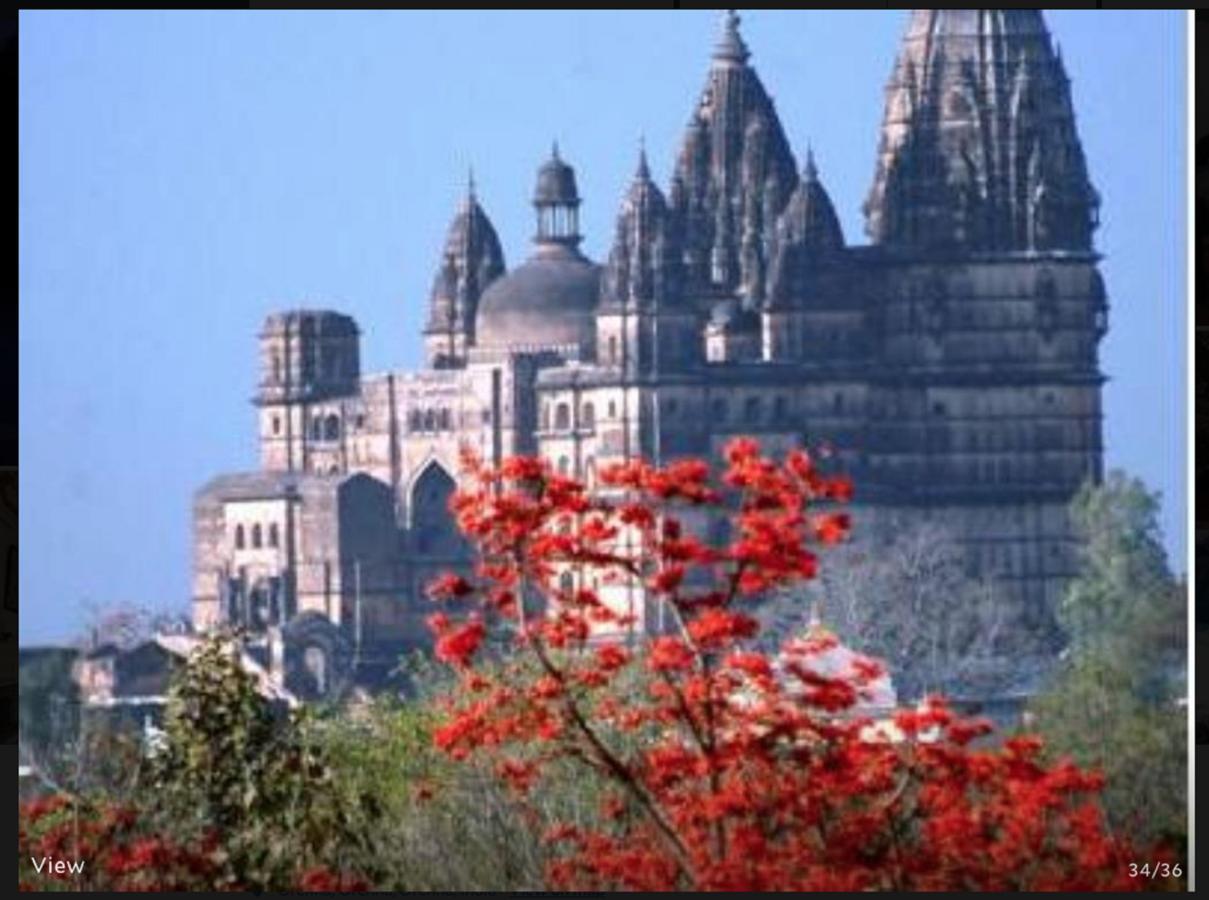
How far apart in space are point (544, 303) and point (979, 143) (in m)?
5.35

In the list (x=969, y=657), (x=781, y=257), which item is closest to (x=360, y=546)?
(x=781, y=257)

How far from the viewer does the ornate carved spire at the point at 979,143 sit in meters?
73.0

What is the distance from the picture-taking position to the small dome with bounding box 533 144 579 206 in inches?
2354

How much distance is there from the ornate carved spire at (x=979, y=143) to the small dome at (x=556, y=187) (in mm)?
8313

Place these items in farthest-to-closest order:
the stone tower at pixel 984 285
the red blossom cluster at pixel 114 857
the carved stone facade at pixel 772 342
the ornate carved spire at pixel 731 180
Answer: the ornate carved spire at pixel 731 180
the stone tower at pixel 984 285
the carved stone facade at pixel 772 342
the red blossom cluster at pixel 114 857

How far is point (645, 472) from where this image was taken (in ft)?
62.8

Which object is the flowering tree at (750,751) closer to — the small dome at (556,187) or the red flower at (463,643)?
the red flower at (463,643)

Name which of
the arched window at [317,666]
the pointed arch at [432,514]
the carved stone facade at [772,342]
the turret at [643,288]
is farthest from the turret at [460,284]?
the arched window at [317,666]

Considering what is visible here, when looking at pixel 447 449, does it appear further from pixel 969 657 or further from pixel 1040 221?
pixel 969 657

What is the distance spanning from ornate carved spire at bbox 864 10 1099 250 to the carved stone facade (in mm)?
33

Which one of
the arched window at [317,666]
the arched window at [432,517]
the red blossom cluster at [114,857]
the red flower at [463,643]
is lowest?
the arched window at [317,666]

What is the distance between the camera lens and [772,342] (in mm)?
71438

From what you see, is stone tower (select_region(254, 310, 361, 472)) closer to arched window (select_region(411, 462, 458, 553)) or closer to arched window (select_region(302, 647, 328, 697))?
arched window (select_region(411, 462, 458, 553))

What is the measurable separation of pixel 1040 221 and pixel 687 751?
2126 inches
